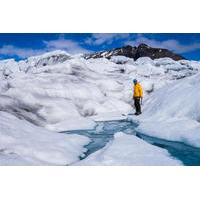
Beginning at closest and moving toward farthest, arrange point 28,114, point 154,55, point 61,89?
point 28,114
point 61,89
point 154,55

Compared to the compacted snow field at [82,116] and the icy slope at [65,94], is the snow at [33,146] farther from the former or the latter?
the icy slope at [65,94]

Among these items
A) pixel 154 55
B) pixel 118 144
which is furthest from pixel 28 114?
pixel 154 55

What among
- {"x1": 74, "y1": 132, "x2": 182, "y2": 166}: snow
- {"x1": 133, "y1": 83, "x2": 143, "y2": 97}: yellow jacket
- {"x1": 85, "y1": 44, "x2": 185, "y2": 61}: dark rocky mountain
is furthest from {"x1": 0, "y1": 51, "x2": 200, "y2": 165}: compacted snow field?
{"x1": 85, "y1": 44, "x2": 185, "y2": 61}: dark rocky mountain

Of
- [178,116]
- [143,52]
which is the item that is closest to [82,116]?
[178,116]

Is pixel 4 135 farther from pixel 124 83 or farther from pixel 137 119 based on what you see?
pixel 124 83

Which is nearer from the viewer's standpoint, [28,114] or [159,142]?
[159,142]

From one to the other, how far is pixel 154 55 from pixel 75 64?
7847 centimetres

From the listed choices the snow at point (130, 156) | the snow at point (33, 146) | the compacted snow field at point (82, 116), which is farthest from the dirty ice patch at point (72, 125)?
A: the snow at point (130, 156)

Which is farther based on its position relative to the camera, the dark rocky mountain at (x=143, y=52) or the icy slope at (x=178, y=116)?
the dark rocky mountain at (x=143, y=52)

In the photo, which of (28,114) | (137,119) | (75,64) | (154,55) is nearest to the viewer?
(137,119)

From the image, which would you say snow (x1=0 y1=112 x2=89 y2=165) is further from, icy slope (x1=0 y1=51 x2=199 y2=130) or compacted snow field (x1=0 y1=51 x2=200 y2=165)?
icy slope (x1=0 y1=51 x2=199 y2=130)

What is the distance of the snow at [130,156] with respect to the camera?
25.6 feet

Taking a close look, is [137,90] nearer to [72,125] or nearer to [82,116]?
[82,116]
